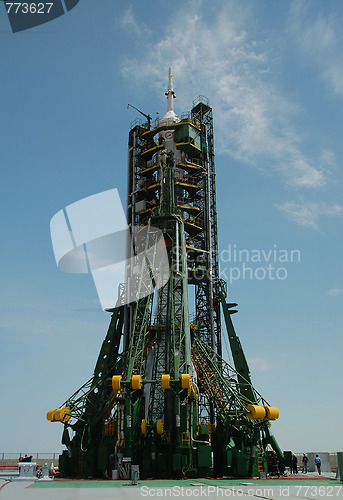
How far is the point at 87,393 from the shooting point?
44.5m

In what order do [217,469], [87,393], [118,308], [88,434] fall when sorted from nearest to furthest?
[217,469], [88,434], [87,393], [118,308]

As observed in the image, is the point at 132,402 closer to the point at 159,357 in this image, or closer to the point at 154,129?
the point at 159,357

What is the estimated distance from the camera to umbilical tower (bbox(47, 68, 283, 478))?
35406 millimetres

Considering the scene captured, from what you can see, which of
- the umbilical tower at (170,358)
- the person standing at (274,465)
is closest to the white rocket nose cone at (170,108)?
the umbilical tower at (170,358)

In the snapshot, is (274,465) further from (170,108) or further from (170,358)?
(170,108)

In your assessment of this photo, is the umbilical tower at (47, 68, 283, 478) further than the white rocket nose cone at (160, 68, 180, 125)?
No

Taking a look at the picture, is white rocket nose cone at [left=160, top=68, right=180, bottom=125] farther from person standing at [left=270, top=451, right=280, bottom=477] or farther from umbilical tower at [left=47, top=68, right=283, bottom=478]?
person standing at [left=270, top=451, right=280, bottom=477]

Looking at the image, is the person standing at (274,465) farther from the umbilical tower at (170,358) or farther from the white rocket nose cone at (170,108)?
the white rocket nose cone at (170,108)

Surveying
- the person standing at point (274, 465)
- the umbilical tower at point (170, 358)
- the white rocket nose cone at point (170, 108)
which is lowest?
the person standing at point (274, 465)

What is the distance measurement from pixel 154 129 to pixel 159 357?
29.6 m

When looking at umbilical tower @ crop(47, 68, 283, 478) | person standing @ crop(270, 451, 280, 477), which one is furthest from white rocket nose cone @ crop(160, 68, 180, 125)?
person standing @ crop(270, 451, 280, 477)

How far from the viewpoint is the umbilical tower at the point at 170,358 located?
35406mm

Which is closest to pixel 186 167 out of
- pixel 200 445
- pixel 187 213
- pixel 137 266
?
pixel 187 213

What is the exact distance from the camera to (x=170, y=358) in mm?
39688
